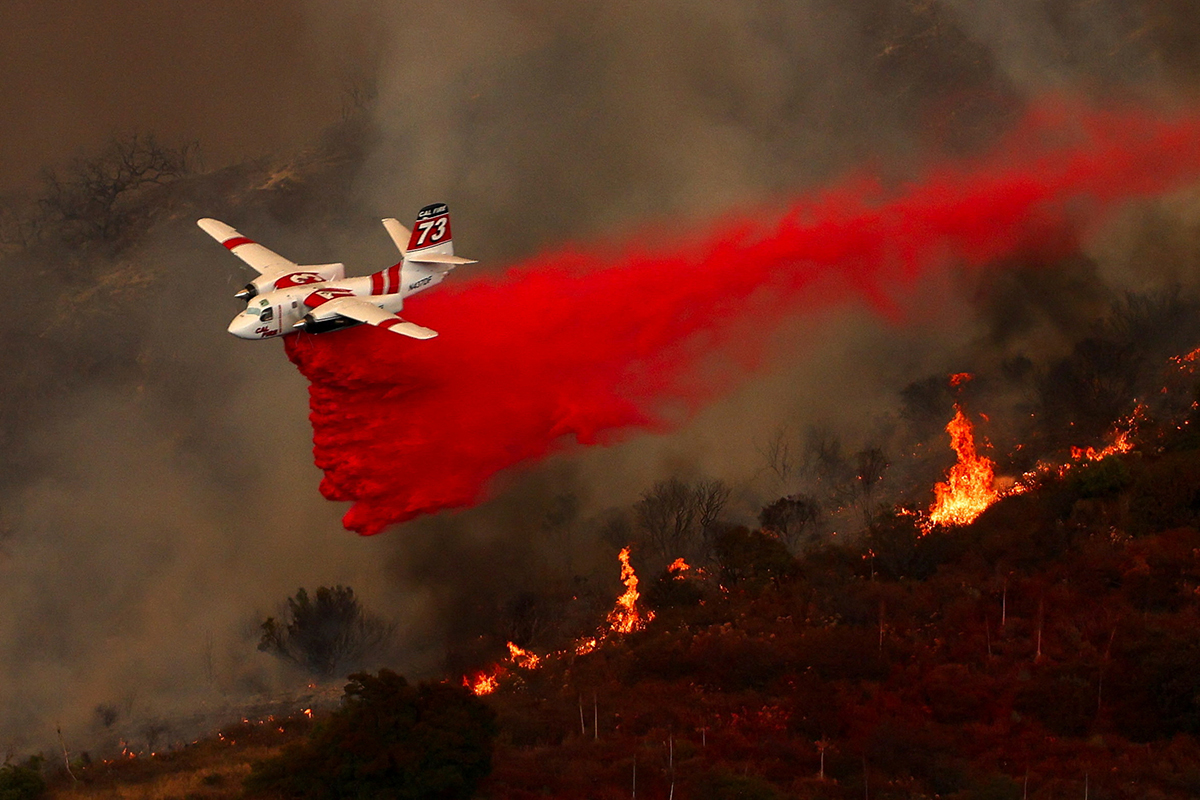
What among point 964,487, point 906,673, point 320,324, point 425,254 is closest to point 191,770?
point 320,324

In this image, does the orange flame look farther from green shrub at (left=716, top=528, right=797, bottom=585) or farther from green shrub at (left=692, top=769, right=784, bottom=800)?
green shrub at (left=692, top=769, right=784, bottom=800)

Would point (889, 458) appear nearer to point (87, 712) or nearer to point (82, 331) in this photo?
point (87, 712)

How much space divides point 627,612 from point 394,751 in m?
25.2

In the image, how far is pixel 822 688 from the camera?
59219mm

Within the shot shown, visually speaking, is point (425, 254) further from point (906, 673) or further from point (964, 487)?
point (964, 487)

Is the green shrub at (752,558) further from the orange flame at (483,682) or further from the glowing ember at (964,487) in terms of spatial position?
the orange flame at (483,682)

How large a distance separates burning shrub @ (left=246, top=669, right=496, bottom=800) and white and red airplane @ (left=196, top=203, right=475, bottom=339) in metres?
12.5

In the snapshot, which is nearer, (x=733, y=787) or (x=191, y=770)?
(x=733, y=787)

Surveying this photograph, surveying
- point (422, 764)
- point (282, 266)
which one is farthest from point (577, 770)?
point (282, 266)

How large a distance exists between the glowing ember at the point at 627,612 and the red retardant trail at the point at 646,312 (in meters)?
7.30

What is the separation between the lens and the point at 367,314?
185 feet

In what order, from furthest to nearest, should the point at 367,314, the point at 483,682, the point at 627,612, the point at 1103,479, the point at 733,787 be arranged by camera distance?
the point at 627,612
the point at 483,682
the point at 1103,479
the point at 367,314
the point at 733,787

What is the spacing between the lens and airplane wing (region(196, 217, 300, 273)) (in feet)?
204

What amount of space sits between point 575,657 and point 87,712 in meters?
30.4
